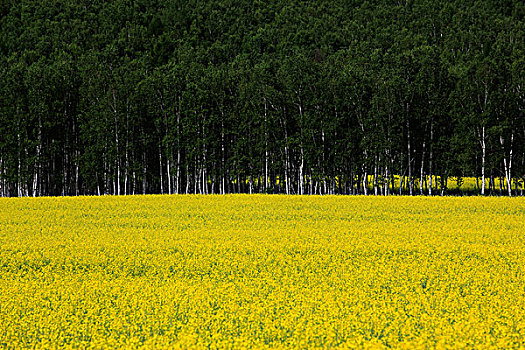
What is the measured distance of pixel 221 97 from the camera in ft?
185

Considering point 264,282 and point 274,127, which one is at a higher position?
point 274,127

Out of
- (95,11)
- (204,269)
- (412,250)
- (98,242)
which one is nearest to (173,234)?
(98,242)

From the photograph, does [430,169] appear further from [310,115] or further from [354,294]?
[354,294]

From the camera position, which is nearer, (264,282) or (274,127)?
(264,282)

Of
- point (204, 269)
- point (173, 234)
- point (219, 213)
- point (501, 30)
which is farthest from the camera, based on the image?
point (501, 30)

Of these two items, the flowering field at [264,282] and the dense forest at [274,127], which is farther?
the dense forest at [274,127]

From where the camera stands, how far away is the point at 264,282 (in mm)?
12898

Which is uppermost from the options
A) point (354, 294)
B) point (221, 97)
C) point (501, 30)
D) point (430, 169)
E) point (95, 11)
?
point (95, 11)

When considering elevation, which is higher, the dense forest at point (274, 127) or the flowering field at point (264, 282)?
the dense forest at point (274, 127)

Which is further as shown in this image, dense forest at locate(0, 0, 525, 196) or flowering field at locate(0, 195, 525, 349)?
dense forest at locate(0, 0, 525, 196)

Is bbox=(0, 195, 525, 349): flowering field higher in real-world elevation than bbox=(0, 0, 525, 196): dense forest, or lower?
lower

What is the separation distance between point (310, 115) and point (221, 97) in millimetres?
10003

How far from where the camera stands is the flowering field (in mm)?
9273

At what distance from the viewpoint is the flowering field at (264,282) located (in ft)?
30.4
